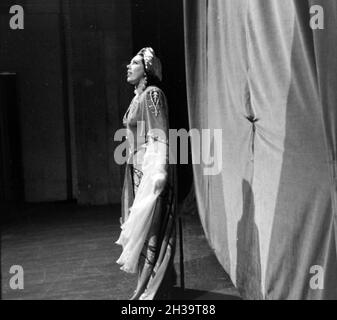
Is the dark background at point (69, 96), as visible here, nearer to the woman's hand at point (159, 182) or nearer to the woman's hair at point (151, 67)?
the woman's hair at point (151, 67)

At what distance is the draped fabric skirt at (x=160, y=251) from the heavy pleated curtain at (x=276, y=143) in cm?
47

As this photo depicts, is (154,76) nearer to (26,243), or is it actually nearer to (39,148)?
(26,243)

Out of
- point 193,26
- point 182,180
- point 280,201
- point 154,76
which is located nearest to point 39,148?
point 182,180

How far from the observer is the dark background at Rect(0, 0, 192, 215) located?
4.94 meters

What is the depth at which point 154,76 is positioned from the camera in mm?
2684

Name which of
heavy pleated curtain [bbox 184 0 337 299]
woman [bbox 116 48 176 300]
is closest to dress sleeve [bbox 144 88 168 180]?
woman [bbox 116 48 176 300]

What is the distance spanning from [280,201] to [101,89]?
3648 millimetres

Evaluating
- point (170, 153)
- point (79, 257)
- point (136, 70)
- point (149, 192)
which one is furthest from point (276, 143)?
point (79, 257)

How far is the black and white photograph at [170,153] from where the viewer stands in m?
2.19

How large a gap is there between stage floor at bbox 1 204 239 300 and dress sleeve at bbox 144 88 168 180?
803 millimetres

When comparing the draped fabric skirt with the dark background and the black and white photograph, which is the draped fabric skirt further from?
the dark background

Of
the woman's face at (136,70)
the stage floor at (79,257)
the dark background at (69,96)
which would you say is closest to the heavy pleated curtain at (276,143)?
the stage floor at (79,257)

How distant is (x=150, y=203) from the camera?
258cm

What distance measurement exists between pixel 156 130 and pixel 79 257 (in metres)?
1.85
